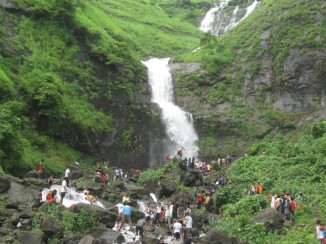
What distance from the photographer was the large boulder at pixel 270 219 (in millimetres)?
19967

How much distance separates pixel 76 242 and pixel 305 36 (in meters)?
41.4

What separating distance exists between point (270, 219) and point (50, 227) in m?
10.0

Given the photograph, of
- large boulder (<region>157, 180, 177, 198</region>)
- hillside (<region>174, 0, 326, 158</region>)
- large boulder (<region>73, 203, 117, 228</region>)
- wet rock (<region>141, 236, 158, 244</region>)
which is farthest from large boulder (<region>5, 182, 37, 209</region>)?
hillside (<region>174, 0, 326, 158</region>)

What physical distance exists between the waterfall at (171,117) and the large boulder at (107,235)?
997 inches

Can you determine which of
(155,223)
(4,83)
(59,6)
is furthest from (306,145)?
(59,6)

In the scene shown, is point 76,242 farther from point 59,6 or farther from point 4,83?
point 59,6

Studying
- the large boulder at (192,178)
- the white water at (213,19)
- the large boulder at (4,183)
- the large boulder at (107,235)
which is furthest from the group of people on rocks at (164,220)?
the white water at (213,19)

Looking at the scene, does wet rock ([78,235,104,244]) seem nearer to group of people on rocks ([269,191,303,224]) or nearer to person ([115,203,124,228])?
person ([115,203,124,228])

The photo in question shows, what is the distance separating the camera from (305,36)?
50.4 m

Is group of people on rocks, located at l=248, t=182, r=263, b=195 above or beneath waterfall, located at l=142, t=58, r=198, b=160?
beneath

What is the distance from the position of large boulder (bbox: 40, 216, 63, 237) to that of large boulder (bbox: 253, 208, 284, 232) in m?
9.20

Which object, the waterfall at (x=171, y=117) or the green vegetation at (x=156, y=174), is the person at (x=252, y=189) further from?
the waterfall at (x=171, y=117)

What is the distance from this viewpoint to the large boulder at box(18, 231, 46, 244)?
17.2 m

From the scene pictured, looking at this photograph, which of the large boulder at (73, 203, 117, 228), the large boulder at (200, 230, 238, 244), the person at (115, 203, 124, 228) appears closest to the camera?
the large boulder at (200, 230, 238, 244)
